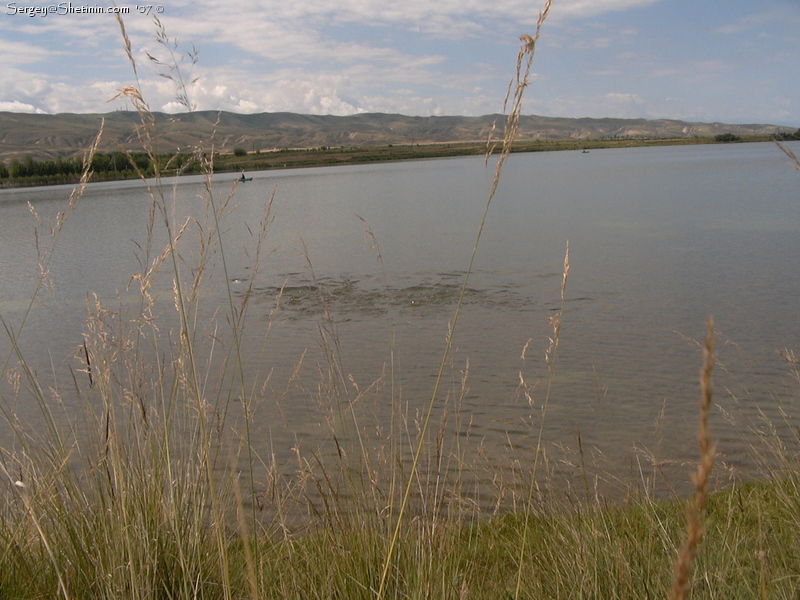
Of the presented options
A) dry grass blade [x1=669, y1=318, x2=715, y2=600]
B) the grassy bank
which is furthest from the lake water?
dry grass blade [x1=669, y1=318, x2=715, y2=600]

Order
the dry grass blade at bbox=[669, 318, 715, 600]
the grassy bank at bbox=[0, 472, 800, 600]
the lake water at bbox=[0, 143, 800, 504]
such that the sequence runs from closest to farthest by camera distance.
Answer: the dry grass blade at bbox=[669, 318, 715, 600] → the grassy bank at bbox=[0, 472, 800, 600] → the lake water at bbox=[0, 143, 800, 504]

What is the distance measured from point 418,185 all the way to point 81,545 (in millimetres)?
46368

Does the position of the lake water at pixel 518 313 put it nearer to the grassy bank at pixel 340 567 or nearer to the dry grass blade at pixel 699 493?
the grassy bank at pixel 340 567

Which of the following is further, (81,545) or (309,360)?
(309,360)

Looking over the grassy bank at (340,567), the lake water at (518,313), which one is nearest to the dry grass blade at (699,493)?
the grassy bank at (340,567)

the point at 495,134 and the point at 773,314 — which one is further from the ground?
the point at 495,134

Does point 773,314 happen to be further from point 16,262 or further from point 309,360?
point 16,262

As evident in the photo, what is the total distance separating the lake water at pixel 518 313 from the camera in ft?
23.5

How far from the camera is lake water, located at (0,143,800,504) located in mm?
7160

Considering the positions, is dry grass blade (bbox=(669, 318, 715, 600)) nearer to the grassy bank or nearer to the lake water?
the grassy bank

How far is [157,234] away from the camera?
1068 inches

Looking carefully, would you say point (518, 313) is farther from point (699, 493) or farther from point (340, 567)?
point (699, 493)

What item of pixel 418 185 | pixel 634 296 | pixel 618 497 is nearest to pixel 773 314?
pixel 634 296

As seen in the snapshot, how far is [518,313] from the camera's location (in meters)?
12.1
